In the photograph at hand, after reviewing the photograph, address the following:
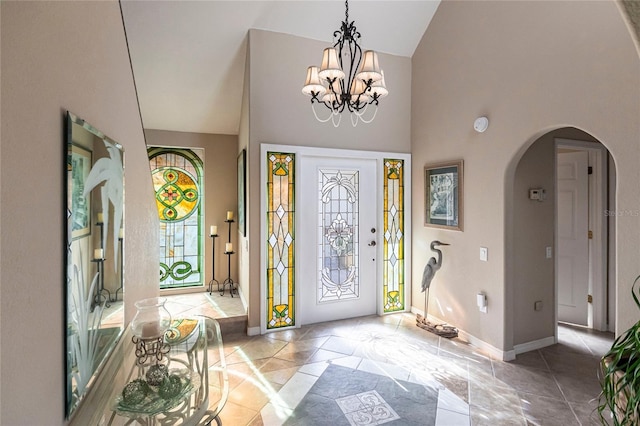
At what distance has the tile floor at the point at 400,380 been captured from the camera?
8.02 feet

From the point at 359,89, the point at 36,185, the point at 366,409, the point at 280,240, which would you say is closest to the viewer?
the point at 36,185

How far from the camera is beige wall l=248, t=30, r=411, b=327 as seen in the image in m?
3.89

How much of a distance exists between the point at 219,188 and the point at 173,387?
4.17 meters

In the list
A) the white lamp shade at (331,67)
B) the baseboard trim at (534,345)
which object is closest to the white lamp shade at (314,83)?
the white lamp shade at (331,67)

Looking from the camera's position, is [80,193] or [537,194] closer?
[80,193]

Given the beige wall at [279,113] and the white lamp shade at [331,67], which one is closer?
the white lamp shade at [331,67]

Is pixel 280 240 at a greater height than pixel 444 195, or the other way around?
pixel 444 195

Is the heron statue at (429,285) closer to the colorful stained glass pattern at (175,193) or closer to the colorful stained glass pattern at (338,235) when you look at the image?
the colorful stained glass pattern at (338,235)

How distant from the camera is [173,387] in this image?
4.44 ft

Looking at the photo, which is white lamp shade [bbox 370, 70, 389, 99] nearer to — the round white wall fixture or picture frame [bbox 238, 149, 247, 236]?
the round white wall fixture

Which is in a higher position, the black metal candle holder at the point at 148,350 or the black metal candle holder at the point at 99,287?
the black metal candle holder at the point at 99,287

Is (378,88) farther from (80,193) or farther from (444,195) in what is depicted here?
(80,193)

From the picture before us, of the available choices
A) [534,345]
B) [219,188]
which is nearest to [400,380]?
[534,345]

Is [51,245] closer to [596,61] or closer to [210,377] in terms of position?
[210,377]
